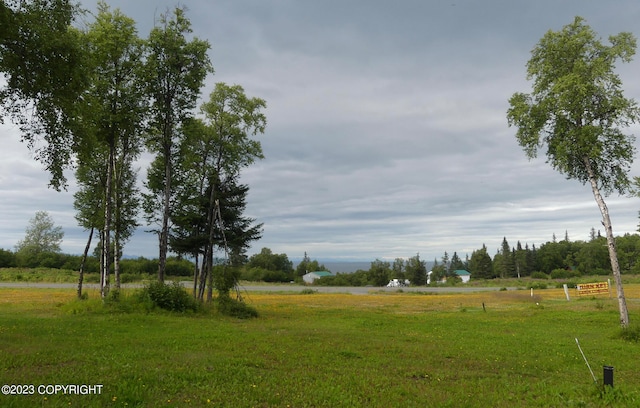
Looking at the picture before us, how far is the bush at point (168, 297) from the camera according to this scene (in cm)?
1966

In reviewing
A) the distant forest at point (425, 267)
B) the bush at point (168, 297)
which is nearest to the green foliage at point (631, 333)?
the bush at point (168, 297)

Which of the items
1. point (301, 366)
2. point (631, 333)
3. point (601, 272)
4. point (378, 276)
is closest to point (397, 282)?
point (378, 276)

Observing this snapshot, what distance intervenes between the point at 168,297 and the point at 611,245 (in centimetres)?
2152

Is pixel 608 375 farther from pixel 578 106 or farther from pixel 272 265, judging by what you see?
pixel 272 265

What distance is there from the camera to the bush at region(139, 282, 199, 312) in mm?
19656

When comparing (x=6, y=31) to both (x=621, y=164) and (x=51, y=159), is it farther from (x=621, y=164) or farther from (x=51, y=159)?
(x=621, y=164)

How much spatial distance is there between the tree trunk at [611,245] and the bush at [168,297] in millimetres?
20407

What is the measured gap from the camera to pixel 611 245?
16969 mm

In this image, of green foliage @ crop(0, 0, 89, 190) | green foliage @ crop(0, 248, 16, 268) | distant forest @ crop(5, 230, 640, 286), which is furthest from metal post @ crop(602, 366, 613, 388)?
green foliage @ crop(0, 248, 16, 268)

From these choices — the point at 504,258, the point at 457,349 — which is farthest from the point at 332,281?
the point at 457,349

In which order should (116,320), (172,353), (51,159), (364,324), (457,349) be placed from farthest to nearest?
(364,324) → (116,320) → (51,159) → (457,349) → (172,353)

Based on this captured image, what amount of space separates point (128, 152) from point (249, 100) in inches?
334

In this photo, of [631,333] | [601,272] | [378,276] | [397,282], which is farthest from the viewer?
[378,276]

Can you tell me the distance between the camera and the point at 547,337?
15492 mm
